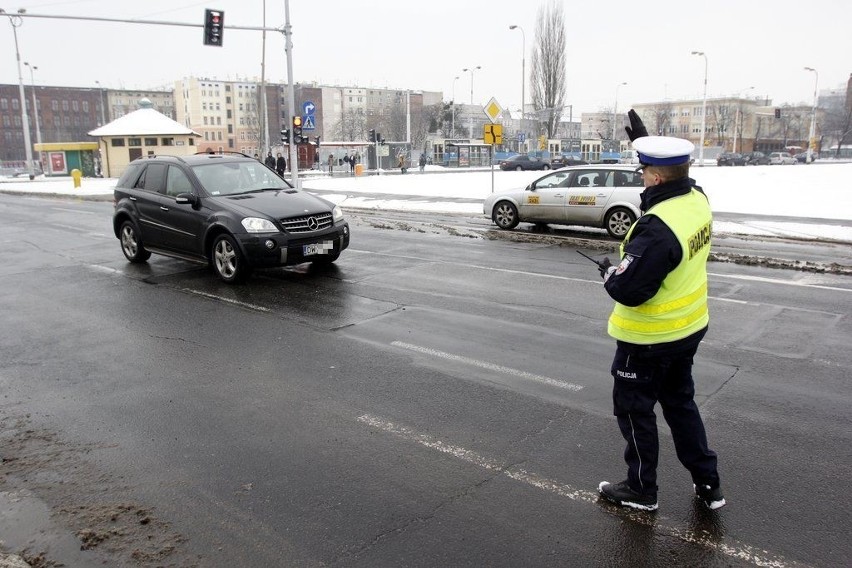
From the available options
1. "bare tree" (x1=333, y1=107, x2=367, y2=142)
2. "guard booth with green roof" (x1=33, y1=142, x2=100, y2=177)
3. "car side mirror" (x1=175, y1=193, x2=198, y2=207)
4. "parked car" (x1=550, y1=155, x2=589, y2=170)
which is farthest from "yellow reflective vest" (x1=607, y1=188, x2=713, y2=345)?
"bare tree" (x1=333, y1=107, x2=367, y2=142)

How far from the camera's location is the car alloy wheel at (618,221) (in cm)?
1423

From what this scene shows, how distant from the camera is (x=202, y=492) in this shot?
385 centimetres

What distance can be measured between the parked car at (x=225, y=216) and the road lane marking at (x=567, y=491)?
5.01 m

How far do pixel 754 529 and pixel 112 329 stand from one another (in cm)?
657

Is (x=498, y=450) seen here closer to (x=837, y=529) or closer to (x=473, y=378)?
(x=473, y=378)

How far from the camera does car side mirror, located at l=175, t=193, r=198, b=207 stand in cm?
978

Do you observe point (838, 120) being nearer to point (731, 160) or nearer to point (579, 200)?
point (731, 160)

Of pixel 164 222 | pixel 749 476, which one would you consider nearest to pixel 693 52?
pixel 164 222

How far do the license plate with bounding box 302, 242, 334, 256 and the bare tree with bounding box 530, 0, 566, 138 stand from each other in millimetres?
55720

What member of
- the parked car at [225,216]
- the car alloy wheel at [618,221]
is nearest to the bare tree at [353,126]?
the car alloy wheel at [618,221]

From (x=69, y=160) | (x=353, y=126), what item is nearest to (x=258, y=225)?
(x=69, y=160)

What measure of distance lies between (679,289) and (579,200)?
11.9 meters

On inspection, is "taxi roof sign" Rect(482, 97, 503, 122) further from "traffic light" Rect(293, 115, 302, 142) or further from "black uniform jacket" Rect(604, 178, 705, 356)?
"black uniform jacket" Rect(604, 178, 705, 356)

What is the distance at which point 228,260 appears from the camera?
31.4ft
